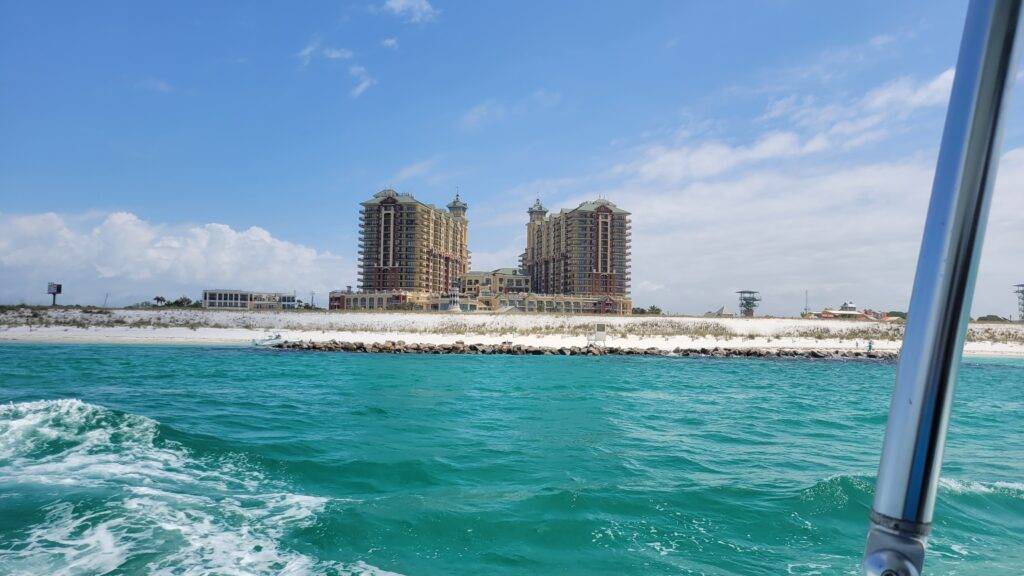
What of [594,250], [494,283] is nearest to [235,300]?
[494,283]

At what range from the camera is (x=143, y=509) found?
9.01 meters

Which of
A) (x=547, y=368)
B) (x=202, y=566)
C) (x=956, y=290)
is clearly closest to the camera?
(x=956, y=290)

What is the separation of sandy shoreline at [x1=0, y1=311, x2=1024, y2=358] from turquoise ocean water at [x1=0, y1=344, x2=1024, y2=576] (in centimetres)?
3828

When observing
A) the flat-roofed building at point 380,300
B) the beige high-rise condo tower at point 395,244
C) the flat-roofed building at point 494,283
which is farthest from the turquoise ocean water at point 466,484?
the flat-roofed building at point 494,283

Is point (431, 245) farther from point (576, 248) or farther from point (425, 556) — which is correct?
point (425, 556)

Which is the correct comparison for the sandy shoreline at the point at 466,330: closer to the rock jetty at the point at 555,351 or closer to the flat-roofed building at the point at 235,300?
the rock jetty at the point at 555,351

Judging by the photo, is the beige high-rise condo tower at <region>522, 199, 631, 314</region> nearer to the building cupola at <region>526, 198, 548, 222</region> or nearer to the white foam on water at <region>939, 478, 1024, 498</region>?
the building cupola at <region>526, 198, 548, 222</region>

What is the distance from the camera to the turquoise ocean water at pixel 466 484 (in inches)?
299

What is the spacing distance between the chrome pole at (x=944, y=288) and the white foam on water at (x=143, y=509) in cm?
701

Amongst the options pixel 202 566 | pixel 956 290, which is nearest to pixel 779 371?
pixel 202 566

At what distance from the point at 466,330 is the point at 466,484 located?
59.5m

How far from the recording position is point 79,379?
83.1 feet

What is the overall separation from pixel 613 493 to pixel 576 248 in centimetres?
13287

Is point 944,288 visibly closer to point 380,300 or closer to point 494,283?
point 380,300
